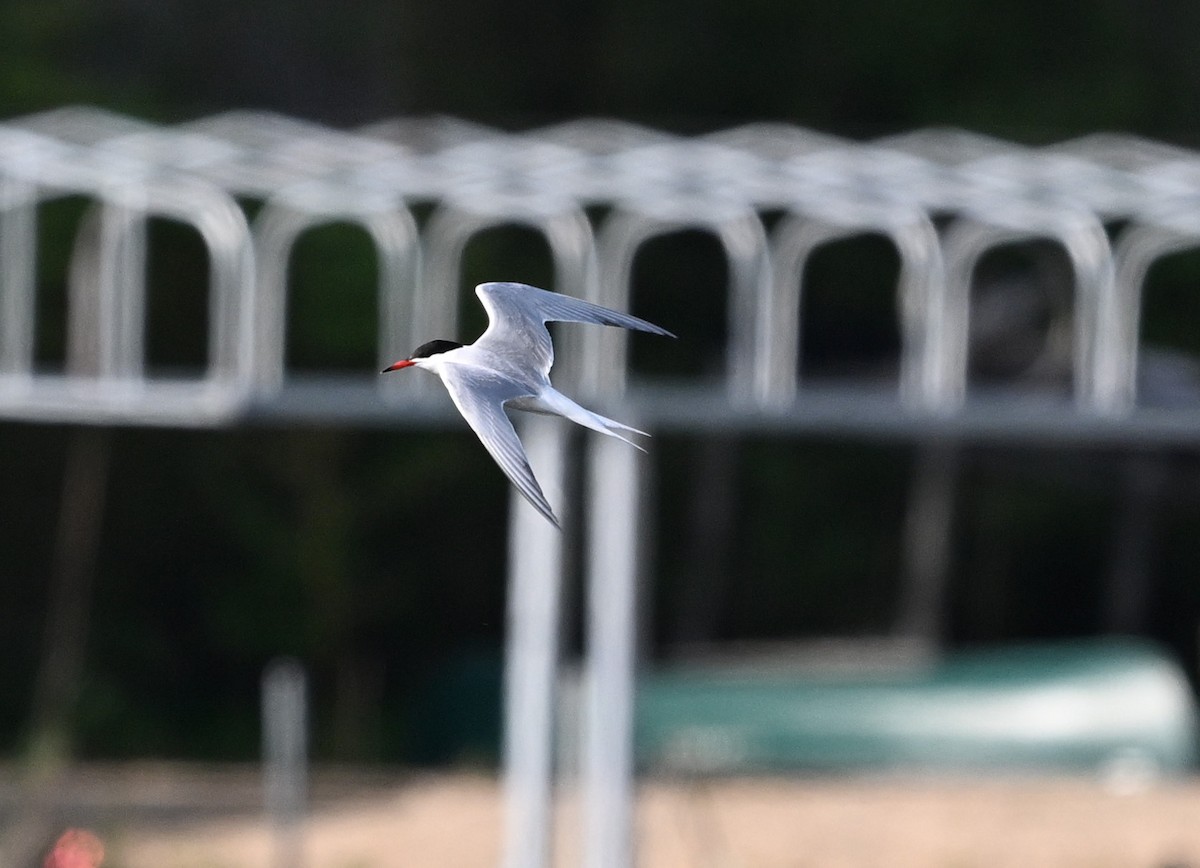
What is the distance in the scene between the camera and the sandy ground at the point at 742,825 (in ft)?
34.5

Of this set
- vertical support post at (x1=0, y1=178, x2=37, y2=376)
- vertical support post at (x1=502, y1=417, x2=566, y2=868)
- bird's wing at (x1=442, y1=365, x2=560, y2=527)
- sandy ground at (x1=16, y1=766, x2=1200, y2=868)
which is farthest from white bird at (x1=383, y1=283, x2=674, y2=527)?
sandy ground at (x1=16, y1=766, x2=1200, y2=868)

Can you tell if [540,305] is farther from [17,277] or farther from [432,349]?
[17,277]

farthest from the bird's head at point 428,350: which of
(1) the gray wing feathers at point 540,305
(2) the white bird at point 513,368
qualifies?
(1) the gray wing feathers at point 540,305

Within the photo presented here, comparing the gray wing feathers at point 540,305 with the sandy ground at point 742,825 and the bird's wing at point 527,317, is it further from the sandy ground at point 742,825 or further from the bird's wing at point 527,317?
the sandy ground at point 742,825

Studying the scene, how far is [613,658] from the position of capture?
7.39 meters

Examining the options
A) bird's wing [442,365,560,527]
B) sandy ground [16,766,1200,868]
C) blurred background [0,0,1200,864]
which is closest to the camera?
bird's wing [442,365,560,527]

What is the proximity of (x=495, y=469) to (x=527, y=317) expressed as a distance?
51.1 ft

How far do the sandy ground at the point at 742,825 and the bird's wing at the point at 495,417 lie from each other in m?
7.31

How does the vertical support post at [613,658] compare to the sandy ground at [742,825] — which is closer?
the vertical support post at [613,658]

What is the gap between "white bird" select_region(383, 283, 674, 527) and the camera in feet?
7.47

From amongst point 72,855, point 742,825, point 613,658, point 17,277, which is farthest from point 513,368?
point 742,825

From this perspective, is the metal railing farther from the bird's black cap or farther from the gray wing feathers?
the bird's black cap

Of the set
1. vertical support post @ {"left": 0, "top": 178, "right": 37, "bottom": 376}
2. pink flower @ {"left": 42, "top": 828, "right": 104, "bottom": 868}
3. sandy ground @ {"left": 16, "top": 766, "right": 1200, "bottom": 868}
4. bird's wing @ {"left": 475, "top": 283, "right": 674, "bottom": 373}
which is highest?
vertical support post @ {"left": 0, "top": 178, "right": 37, "bottom": 376}

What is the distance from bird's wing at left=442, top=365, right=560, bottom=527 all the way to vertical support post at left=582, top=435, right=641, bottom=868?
4724 mm
